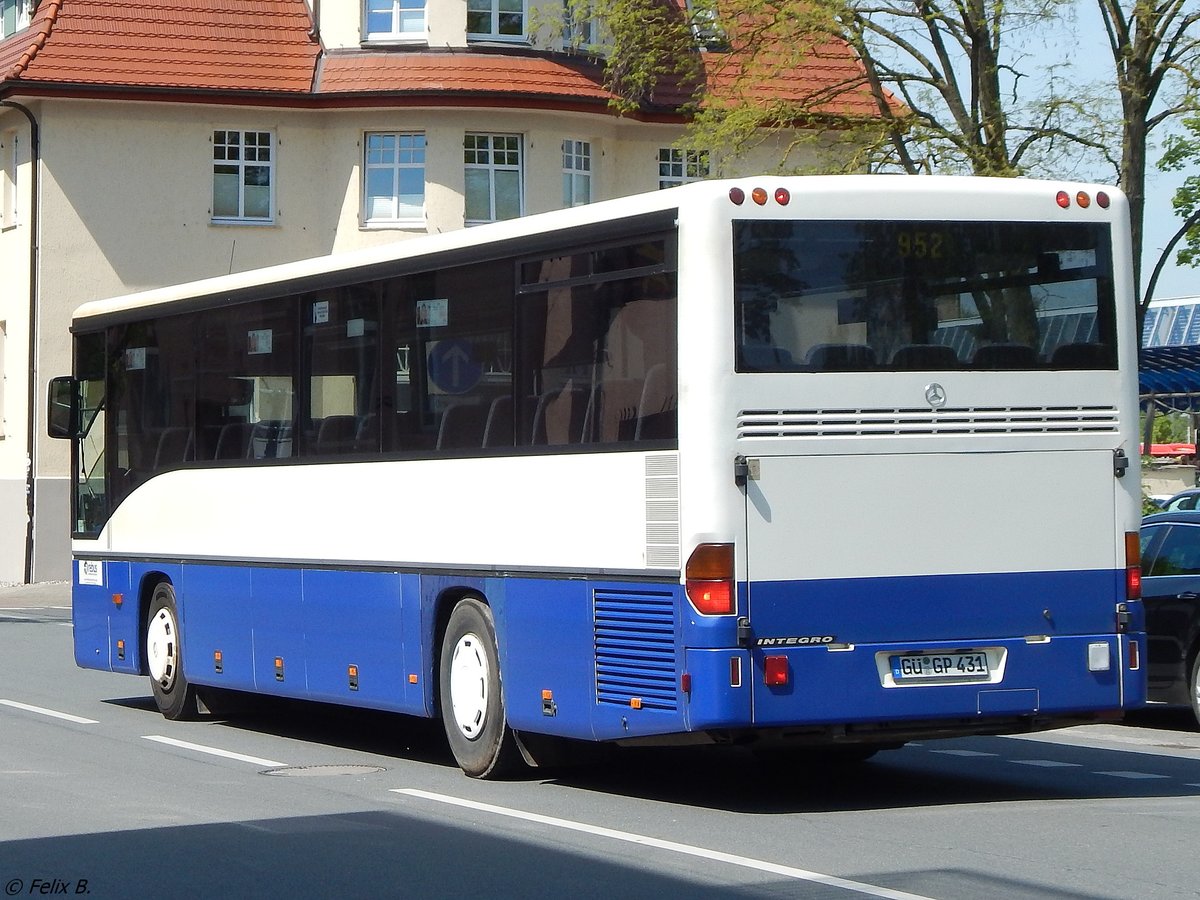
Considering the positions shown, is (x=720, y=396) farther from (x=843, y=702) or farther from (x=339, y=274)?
(x=339, y=274)

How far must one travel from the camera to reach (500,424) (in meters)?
11.9

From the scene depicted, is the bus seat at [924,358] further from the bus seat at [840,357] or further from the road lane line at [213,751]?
the road lane line at [213,751]

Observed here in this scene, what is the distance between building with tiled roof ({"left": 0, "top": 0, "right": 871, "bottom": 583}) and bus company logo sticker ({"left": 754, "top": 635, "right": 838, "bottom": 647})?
29.1 m

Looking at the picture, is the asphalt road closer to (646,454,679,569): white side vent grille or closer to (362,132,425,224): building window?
(646,454,679,569): white side vent grille

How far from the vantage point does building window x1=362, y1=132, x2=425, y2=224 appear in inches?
1548

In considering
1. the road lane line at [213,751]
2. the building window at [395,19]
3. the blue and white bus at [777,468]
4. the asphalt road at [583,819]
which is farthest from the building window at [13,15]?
the blue and white bus at [777,468]

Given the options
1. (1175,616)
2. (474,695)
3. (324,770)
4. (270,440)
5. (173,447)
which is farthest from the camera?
(173,447)

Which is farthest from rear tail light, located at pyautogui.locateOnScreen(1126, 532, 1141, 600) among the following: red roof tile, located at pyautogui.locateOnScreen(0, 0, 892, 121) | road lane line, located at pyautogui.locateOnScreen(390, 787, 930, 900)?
red roof tile, located at pyautogui.locateOnScreen(0, 0, 892, 121)

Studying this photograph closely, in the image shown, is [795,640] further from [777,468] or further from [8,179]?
[8,179]

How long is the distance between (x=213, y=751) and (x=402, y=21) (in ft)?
90.1

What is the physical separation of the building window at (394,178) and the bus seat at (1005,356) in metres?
29.0

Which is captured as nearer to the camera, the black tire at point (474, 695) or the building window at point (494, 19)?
the black tire at point (474, 695)

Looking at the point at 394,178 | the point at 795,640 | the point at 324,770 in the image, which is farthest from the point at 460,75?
the point at 795,640

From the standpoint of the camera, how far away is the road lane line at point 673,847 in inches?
318
